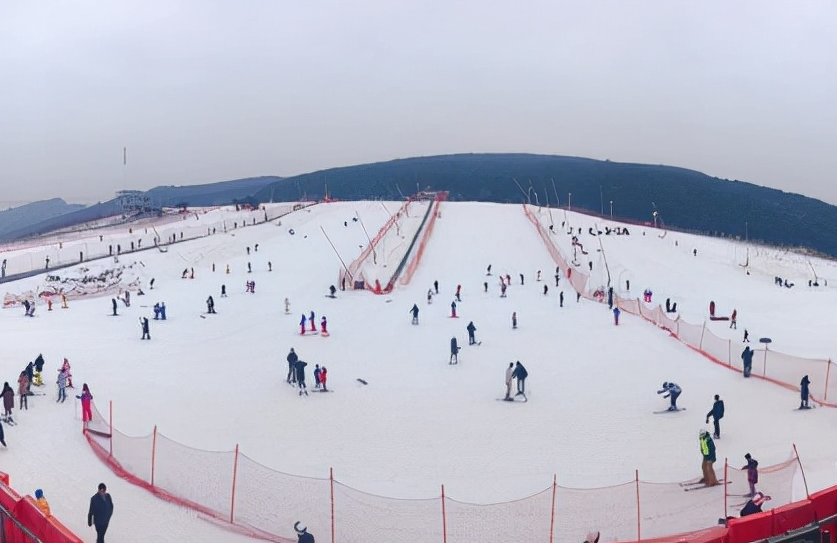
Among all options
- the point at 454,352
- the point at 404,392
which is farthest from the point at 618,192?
the point at 404,392

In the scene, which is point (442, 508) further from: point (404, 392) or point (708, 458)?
point (404, 392)

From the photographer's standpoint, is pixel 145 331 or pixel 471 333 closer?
pixel 471 333

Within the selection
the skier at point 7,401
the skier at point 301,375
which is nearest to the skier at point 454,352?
the skier at point 301,375

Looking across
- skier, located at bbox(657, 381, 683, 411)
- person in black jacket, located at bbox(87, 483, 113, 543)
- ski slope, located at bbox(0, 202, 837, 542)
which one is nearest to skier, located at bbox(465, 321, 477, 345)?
ski slope, located at bbox(0, 202, 837, 542)

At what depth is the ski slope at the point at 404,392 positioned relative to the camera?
12.7 m

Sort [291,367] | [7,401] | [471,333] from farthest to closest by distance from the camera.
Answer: [471,333] → [291,367] → [7,401]

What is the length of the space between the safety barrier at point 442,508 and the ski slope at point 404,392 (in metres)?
0.22

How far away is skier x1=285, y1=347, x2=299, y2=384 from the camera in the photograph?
19.7 meters

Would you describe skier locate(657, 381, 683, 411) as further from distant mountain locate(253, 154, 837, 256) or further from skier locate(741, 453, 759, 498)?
distant mountain locate(253, 154, 837, 256)

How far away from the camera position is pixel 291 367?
19.9 meters

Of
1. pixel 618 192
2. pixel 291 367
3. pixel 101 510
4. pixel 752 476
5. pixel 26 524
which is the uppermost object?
pixel 618 192

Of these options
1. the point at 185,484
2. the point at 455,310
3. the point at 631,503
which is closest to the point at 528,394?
the point at 631,503

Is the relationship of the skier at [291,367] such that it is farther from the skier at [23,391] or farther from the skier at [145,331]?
the skier at [145,331]

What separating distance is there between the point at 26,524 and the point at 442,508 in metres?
5.12
